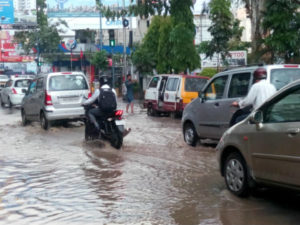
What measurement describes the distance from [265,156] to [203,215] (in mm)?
1039

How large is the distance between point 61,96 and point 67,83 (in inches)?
19.8

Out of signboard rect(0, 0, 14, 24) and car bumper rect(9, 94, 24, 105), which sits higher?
signboard rect(0, 0, 14, 24)

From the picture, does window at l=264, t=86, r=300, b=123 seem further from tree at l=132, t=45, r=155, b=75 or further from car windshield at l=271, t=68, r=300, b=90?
tree at l=132, t=45, r=155, b=75

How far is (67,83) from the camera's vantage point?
16531 millimetres

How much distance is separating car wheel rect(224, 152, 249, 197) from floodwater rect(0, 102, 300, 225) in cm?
13

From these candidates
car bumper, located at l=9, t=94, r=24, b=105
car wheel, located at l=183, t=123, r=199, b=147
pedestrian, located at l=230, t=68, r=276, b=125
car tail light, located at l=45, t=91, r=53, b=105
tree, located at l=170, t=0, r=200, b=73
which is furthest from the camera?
car bumper, located at l=9, t=94, r=24, b=105

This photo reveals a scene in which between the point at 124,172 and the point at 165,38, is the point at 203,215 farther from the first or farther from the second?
the point at 165,38

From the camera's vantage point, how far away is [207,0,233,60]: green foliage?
2453 centimetres

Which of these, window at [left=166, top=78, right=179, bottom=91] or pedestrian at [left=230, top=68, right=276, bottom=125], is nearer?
pedestrian at [left=230, top=68, right=276, bottom=125]

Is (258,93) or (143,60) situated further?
(143,60)

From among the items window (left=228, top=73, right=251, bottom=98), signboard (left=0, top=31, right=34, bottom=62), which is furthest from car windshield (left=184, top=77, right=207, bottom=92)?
signboard (left=0, top=31, right=34, bottom=62)

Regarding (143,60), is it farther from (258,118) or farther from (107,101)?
(258,118)

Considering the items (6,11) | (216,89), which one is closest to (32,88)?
(216,89)

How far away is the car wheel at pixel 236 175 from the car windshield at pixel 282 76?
3489mm
